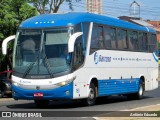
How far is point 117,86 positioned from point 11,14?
475 inches

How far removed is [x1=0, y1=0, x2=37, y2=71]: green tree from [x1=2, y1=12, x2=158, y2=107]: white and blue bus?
1102 cm

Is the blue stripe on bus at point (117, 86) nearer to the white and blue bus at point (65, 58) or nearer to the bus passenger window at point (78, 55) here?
the white and blue bus at point (65, 58)

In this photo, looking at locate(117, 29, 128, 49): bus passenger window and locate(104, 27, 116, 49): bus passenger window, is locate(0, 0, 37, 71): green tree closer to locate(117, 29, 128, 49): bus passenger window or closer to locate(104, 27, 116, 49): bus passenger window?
locate(117, 29, 128, 49): bus passenger window

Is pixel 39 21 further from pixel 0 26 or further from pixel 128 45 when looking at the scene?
pixel 0 26

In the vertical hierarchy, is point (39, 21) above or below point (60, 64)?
above

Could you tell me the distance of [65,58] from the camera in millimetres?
19469

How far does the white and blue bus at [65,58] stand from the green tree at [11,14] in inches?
434

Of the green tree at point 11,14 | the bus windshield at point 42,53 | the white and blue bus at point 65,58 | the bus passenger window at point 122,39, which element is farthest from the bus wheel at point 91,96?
the green tree at point 11,14

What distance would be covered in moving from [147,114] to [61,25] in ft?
18.5

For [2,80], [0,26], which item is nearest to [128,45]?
[2,80]

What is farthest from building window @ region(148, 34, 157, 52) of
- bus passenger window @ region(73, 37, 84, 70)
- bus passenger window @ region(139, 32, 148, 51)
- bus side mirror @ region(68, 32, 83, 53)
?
bus side mirror @ region(68, 32, 83, 53)

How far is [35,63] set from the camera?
19672 millimetres

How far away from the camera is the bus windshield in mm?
19469

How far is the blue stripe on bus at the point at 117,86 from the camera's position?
876 inches
